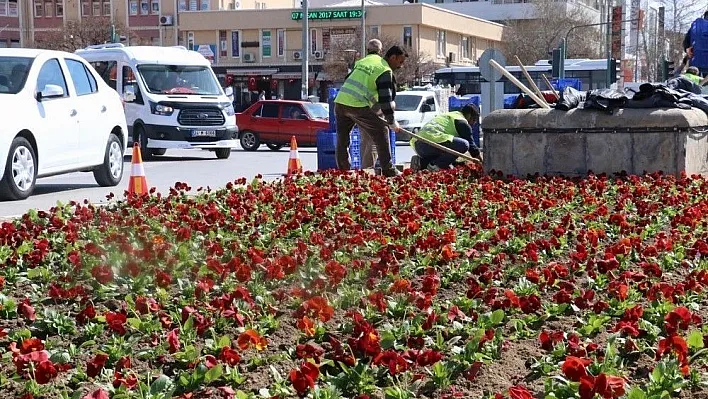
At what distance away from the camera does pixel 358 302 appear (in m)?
5.59

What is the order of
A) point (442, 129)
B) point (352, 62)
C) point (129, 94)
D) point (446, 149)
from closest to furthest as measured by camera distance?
point (446, 149) < point (442, 129) < point (129, 94) < point (352, 62)

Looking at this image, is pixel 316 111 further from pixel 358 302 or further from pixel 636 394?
pixel 636 394

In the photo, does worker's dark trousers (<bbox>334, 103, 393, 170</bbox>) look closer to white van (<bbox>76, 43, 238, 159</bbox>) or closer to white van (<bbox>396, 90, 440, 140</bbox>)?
white van (<bbox>76, 43, 238, 159</bbox>)

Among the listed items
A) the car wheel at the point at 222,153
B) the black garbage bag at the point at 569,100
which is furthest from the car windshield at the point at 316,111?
the black garbage bag at the point at 569,100

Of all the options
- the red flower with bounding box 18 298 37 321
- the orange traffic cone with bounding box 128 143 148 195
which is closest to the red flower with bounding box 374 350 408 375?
the red flower with bounding box 18 298 37 321

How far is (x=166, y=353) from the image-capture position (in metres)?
4.59

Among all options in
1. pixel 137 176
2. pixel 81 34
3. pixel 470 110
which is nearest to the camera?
pixel 137 176

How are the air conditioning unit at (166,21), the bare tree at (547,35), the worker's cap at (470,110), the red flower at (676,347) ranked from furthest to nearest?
the air conditioning unit at (166,21) < the bare tree at (547,35) < the worker's cap at (470,110) < the red flower at (676,347)

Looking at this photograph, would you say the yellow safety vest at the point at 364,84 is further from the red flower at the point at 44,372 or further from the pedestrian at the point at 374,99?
the red flower at the point at 44,372

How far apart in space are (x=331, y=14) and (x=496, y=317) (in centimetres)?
7973

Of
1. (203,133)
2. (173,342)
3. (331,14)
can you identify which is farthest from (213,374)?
(331,14)

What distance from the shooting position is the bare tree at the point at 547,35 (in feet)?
285

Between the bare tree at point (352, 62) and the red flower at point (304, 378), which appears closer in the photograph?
the red flower at point (304, 378)

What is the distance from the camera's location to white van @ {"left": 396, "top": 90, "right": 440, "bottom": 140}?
37.3 meters
